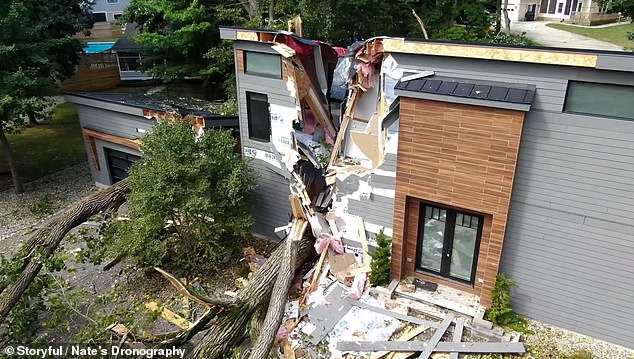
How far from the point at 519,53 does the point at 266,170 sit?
7.18m

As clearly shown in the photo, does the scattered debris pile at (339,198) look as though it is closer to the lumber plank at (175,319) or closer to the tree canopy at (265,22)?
the lumber plank at (175,319)

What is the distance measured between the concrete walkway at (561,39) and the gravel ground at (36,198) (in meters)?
21.3

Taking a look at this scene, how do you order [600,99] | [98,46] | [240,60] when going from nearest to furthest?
[600,99] → [240,60] → [98,46]

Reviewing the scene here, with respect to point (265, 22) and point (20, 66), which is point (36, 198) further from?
point (265, 22)

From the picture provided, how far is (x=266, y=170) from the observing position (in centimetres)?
1271

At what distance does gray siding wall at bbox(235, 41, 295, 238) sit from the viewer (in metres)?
11.6

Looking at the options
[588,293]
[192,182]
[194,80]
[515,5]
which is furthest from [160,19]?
[515,5]

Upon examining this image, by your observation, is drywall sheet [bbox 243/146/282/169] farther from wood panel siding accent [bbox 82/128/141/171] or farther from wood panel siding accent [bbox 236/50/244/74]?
wood panel siding accent [bbox 82/128/141/171]

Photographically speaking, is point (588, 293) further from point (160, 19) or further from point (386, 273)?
point (160, 19)

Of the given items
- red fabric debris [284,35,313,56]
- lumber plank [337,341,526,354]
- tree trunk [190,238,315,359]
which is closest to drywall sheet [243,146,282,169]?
tree trunk [190,238,315,359]

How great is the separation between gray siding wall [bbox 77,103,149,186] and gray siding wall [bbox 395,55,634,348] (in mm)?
9900

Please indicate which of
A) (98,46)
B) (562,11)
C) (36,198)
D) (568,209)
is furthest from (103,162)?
(562,11)

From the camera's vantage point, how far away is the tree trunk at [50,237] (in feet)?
31.3

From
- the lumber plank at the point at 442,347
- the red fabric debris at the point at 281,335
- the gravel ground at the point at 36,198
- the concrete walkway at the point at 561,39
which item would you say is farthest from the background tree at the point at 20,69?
the concrete walkway at the point at 561,39
